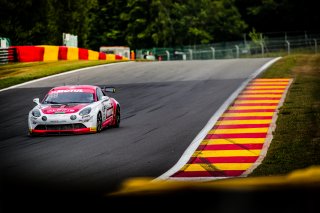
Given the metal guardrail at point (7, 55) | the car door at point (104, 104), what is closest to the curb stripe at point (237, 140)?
the car door at point (104, 104)

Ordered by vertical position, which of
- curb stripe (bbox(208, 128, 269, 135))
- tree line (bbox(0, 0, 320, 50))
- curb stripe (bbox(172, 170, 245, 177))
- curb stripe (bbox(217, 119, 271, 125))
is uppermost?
tree line (bbox(0, 0, 320, 50))

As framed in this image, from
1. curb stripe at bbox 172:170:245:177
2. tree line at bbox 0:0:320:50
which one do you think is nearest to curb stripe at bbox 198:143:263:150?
curb stripe at bbox 172:170:245:177

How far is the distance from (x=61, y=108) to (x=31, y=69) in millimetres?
18103

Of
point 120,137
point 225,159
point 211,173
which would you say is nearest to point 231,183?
point 211,173

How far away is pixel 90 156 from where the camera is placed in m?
13.3

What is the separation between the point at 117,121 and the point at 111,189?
27.0 ft

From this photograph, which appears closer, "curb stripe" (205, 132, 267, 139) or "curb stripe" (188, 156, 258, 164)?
"curb stripe" (188, 156, 258, 164)

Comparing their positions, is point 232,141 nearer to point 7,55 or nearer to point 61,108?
point 61,108

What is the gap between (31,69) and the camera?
3431 centimetres

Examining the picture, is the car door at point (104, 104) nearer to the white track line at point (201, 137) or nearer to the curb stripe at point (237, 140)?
the white track line at point (201, 137)

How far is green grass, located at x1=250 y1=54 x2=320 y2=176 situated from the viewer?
464 inches

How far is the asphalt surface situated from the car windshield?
92cm

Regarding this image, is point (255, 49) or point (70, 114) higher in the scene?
point (255, 49)

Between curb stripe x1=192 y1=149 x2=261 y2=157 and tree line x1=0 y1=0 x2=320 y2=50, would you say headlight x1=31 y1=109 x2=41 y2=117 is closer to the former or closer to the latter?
curb stripe x1=192 y1=149 x2=261 y2=157
